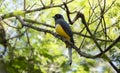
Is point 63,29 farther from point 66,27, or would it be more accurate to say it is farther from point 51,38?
point 51,38

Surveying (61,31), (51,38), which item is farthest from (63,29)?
(51,38)

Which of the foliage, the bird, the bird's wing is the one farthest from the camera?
the bird's wing

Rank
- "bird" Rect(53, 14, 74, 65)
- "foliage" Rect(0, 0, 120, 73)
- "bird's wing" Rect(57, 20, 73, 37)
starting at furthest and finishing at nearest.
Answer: "bird's wing" Rect(57, 20, 73, 37), "bird" Rect(53, 14, 74, 65), "foliage" Rect(0, 0, 120, 73)

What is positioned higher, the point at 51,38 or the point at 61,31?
the point at 51,38

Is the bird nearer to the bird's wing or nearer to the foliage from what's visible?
the bird's wing

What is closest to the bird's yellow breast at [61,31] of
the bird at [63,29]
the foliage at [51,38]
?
the bird at [63,29]

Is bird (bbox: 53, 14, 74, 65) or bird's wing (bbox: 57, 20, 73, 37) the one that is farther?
bird's wing (bbox: 57, 20, 73, 37)

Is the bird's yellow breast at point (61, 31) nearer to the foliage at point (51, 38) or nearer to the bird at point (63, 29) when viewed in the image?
A: the bird at point (63, 29)

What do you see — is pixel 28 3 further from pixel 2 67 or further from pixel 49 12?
pixel 2 67

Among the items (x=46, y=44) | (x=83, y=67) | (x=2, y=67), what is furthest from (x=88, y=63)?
(x=2, y=67)

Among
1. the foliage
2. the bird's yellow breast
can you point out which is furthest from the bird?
the foliage

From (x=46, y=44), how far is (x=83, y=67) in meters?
0.92

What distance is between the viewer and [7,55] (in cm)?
582

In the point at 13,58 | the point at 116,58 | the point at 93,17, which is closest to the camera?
the point at 116,58
